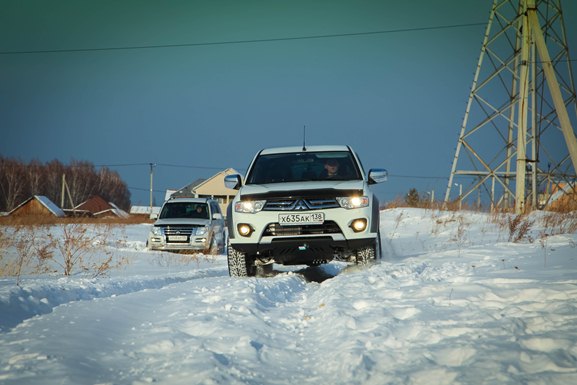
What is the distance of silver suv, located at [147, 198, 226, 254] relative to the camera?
56.8 feet

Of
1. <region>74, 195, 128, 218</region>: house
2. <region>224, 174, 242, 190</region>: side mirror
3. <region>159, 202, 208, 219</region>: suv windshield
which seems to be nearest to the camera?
<region>224, 174, 242, 190</region>: side mirror

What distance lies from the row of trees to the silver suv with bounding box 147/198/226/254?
69.1 meters

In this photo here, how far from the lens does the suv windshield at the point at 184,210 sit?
18222mm

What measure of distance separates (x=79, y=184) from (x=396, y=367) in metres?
114

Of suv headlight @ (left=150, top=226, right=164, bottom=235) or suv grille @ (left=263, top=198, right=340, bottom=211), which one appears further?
suv headlight @ (left=150, top=226, right=164, bottom=235)

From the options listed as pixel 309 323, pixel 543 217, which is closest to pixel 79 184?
pixel 543 217

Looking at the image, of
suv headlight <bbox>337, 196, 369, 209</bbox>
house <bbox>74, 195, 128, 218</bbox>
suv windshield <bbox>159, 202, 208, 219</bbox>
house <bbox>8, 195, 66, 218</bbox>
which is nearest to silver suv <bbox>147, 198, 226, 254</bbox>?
suv windshield <bbox>159, 202, 208, 219</bbox>

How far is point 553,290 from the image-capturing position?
5.12m

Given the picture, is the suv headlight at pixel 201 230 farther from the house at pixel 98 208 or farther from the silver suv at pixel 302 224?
the house at pixel 98 208

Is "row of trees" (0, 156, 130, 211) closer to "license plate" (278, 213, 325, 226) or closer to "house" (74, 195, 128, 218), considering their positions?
"house" (74, 195, 128, 218)

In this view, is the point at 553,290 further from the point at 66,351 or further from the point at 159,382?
the point at 66,351

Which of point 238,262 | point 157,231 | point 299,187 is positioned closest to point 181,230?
point 157,231

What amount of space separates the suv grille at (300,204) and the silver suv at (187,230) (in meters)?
9.52

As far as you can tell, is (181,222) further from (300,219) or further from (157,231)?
(300,219)
